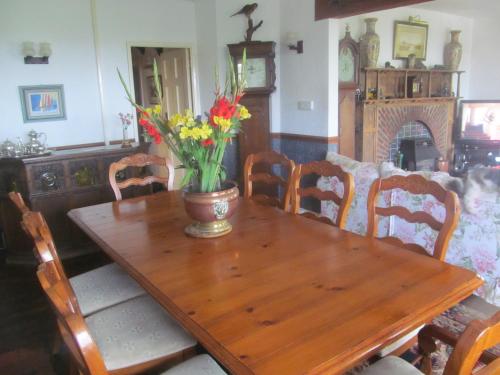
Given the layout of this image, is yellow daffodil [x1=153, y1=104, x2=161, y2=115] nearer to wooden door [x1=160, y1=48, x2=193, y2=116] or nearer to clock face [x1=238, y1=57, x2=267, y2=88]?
clock face [x1=238, y1=57, x2=267, y2=88]

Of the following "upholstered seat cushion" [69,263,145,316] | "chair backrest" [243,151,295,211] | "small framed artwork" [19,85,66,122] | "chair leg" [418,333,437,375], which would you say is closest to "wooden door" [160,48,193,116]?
"small framed artwork" [19,85,66,122]

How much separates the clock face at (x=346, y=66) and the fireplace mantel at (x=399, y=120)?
1.53ft

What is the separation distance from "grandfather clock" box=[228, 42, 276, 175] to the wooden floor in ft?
7.13

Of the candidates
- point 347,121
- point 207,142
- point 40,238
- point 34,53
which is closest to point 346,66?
point 347,121

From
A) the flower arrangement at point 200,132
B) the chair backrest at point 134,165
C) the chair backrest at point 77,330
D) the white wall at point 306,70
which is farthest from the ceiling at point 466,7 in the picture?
the chair backrest at point 77,330

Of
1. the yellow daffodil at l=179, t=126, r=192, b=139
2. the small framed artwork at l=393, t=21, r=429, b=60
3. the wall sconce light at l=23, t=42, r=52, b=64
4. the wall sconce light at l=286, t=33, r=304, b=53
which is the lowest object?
the yellow daffodil at l=179, t=126, r=192, b=139

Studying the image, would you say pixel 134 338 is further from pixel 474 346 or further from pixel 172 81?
pixel 172 81

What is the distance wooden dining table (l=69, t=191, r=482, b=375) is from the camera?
103 centimetres

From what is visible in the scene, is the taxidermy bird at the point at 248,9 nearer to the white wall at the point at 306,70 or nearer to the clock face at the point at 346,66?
the white wall at the point at 306,70

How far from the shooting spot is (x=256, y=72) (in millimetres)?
4625

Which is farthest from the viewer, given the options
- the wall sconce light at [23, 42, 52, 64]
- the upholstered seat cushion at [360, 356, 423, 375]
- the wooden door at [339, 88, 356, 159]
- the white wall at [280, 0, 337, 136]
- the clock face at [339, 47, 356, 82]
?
the clock face at [339, 47, 356, 82]

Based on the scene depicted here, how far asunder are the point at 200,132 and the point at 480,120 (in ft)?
20.6

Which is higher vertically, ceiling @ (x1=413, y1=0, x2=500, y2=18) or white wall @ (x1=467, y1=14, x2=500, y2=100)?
Answer: ceiling @ (x1=413, y1=0, x2=500, y2=18)

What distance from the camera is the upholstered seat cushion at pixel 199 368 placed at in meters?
1.37
